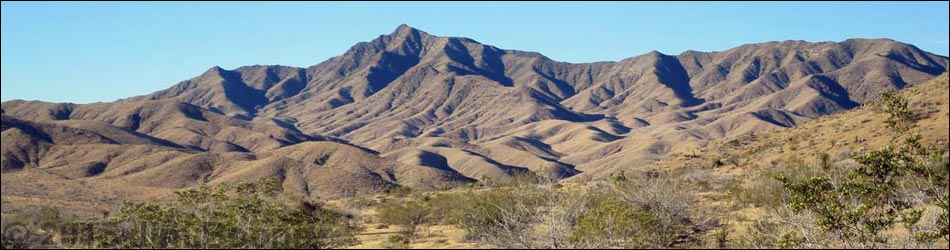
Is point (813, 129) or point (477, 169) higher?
point (813, 129)

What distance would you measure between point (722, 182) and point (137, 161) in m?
96.3

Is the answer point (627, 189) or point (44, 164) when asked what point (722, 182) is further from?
point (44, 164)

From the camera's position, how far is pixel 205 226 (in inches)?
754

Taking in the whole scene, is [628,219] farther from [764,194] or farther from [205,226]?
[764,194]

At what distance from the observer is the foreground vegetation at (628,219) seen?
13.2m

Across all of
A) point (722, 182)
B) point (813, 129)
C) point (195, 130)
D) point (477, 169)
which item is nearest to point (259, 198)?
point (722, 182)

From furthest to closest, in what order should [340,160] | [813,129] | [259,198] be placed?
[340,160] < [813,129] < [259,198]

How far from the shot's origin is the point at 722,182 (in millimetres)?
48188

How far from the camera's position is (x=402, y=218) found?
37688mm

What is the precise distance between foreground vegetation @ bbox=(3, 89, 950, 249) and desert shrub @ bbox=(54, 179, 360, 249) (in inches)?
1.8

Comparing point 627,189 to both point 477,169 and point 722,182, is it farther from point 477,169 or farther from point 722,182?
point 477,169

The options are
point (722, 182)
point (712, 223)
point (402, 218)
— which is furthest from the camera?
point (722, 182)

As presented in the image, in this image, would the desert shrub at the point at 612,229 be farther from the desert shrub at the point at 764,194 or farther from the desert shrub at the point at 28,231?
the desert shrub at the point at 28,231

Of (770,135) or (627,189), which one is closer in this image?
(627,189)
